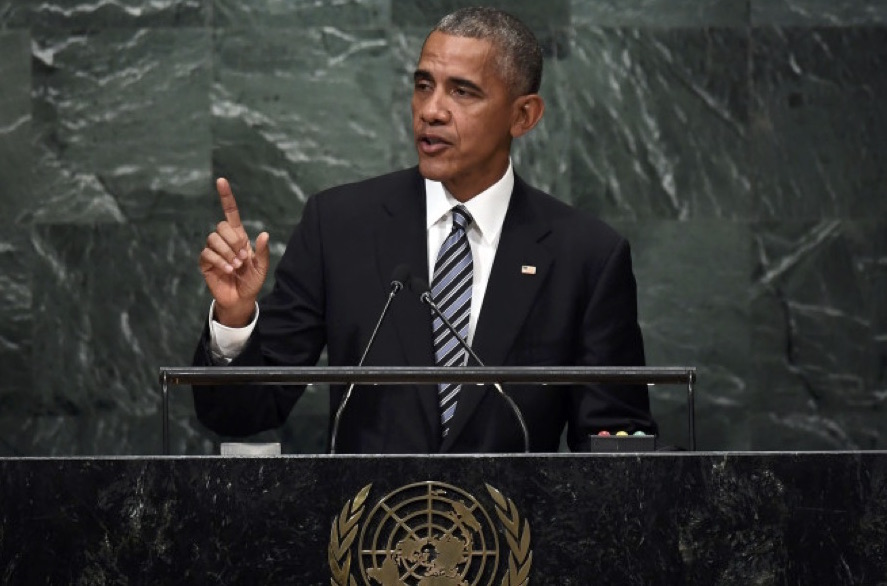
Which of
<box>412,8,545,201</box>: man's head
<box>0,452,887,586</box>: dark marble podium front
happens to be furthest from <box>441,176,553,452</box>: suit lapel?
<box>0,452,887,586</box>: dark marble podium front

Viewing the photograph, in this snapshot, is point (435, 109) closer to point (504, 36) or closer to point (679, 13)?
point (504, 36)

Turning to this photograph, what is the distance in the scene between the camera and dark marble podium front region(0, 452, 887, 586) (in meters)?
2.92

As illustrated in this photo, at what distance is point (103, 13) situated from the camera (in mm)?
5816

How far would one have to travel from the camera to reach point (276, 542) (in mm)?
2936

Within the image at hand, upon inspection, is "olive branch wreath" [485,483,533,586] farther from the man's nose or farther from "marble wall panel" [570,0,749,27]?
"marble wall panel" [570,0,749,27]

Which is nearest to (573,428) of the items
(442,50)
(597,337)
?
(597,337)

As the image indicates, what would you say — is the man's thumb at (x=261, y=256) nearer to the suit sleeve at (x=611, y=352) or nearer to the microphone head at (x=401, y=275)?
the microphone head at (x=401, y=275)

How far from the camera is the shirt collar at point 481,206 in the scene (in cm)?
426

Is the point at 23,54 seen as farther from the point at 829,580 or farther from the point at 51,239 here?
the point at 829,580

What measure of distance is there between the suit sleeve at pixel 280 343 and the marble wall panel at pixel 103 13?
1772 millimetres

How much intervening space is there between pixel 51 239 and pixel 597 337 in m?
2.41

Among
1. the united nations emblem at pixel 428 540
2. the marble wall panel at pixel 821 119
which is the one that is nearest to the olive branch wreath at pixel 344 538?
the united nations emblem at pixel 428 540

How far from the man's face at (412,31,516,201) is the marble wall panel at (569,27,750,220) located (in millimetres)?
1677

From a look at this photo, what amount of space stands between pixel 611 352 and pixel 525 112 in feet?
2.20
